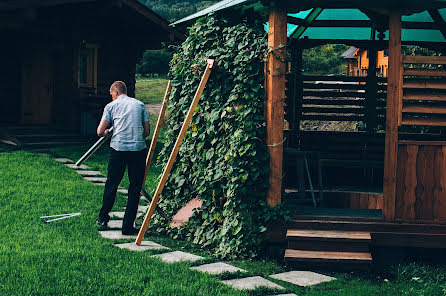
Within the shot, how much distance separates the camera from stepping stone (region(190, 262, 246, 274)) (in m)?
5.96

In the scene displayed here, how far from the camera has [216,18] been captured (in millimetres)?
7430

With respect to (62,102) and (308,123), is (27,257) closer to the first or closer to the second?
(62,102)

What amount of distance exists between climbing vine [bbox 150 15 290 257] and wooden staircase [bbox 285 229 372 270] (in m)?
0.43

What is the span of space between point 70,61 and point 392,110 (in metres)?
12.5

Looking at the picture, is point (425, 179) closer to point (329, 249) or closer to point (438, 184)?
point (438, 184)

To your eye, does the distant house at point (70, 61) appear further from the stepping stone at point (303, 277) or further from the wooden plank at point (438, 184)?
the stepping stone at point (303, 277)

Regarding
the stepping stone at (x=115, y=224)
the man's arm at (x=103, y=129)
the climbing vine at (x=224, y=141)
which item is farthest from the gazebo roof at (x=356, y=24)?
the stepping stone at (x=115, y=224)

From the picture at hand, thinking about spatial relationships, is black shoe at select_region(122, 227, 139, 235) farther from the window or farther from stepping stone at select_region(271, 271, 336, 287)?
the window

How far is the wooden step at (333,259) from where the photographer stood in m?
6.15

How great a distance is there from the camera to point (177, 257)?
6.43 metres

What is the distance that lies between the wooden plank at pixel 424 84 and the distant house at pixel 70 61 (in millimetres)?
10679

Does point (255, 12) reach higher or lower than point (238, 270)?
higher

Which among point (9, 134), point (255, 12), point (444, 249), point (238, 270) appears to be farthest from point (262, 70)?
point (9, 134)

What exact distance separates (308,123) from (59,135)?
25.2 feet
